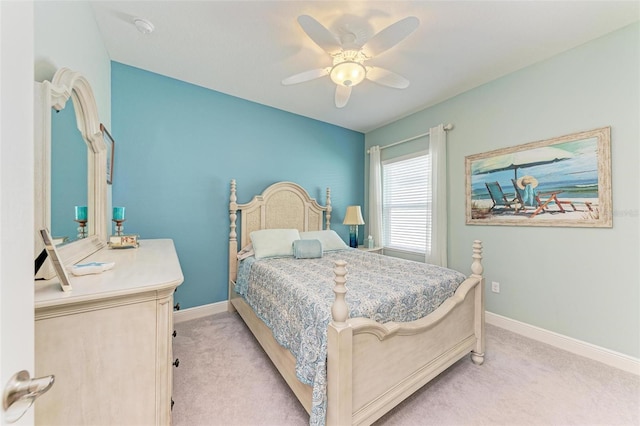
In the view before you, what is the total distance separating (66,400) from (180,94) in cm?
277

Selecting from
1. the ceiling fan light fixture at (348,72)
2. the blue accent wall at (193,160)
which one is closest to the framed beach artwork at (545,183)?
the ceiling fan light fixture at (348,72)

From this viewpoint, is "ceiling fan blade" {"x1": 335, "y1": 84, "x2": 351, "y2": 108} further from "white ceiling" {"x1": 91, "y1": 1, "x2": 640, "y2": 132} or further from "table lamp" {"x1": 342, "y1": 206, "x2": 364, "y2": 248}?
"table lamp" {"x1": 342, "y1": 206, "x2": 364, "y2": 248}

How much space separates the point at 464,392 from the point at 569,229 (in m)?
1.70

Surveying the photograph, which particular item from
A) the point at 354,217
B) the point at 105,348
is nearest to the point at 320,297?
the point at 105,348

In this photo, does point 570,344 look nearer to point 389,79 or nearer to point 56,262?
point 389,79

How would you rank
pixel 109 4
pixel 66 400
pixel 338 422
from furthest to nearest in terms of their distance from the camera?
pixel 109 4 < pixel 338 422 < pixel 66 400

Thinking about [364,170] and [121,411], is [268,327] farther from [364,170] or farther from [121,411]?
[364,170]

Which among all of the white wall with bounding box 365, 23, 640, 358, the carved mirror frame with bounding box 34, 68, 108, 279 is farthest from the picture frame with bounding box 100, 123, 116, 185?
the white wall with bounding box 365, 23, 640, 358

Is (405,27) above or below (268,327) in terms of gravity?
above

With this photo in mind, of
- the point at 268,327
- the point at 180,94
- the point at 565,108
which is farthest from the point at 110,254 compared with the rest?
the point at 565,108

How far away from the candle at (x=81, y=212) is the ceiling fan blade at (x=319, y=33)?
1724mm

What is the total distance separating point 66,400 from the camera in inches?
33.0

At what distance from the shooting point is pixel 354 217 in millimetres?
3721
